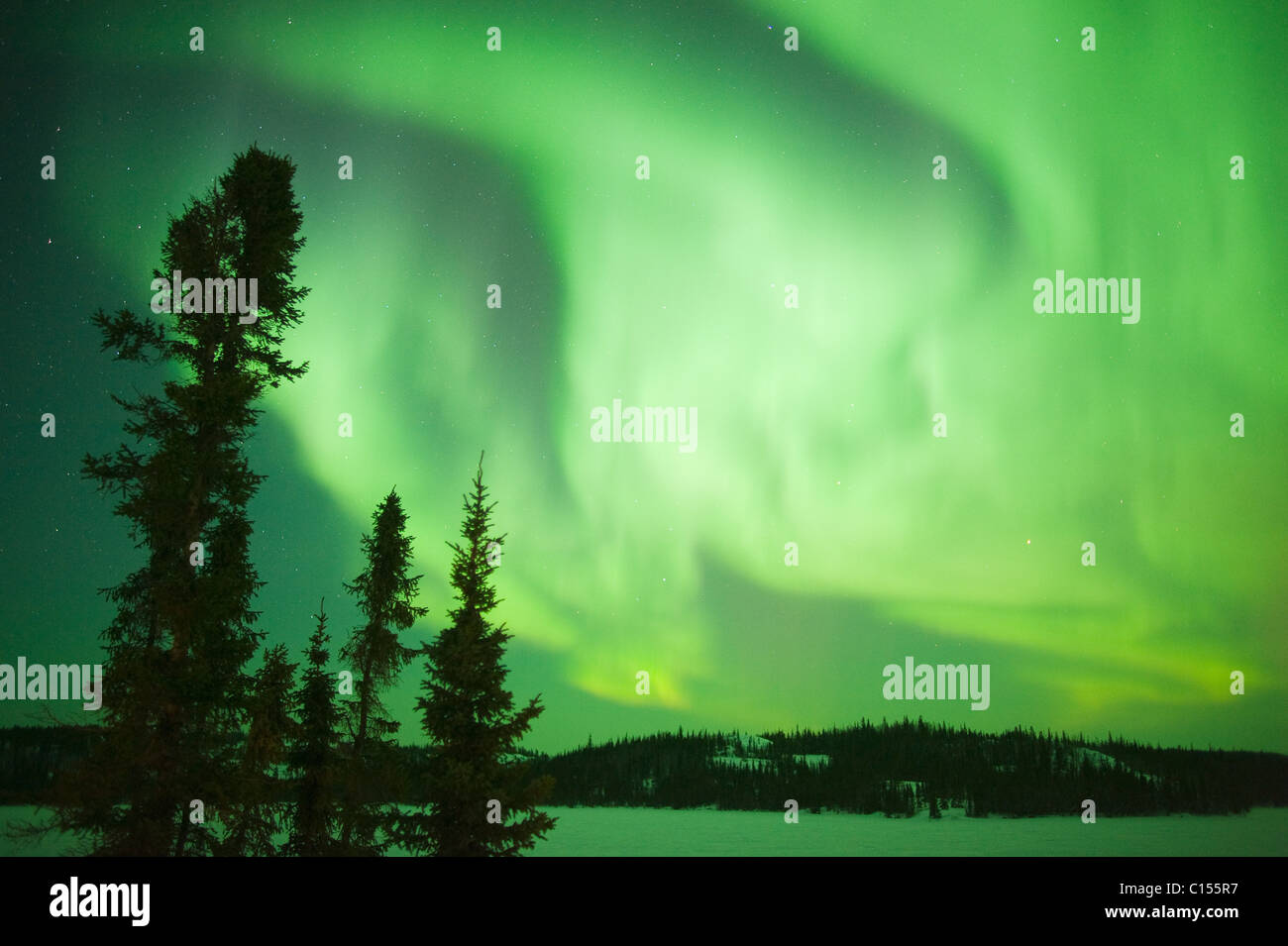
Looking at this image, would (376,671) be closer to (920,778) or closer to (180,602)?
(180,602)

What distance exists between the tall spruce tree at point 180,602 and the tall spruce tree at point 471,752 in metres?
5.42

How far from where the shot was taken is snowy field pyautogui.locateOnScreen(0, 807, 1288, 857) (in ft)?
309

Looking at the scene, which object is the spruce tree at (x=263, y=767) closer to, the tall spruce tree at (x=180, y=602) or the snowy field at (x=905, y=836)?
the tall spruce tree at (x=180, y=602)

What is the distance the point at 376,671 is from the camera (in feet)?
82.0

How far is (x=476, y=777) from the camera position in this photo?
22.0m

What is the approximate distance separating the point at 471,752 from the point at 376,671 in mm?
4541

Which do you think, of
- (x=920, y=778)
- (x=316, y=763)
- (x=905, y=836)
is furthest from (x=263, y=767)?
(x=920, y=778)

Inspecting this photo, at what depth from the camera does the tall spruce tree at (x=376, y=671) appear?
23391 millimetres

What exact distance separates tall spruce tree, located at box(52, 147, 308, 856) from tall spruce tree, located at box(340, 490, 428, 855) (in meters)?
Answer: 5.69
